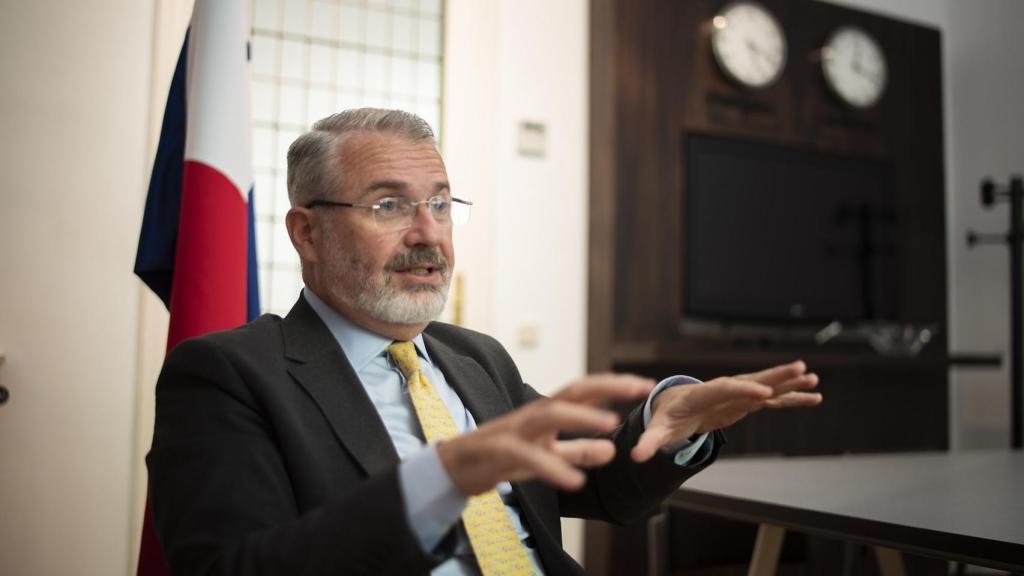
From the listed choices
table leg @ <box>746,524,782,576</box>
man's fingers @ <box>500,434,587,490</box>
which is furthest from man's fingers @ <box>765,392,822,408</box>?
table leg @ <box>746,524,782,576</box>

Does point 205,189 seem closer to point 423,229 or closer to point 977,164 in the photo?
point 423,229

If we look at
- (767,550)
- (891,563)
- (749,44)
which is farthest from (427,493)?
(749,44)

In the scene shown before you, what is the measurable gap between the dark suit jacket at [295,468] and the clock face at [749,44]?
2.84 metres

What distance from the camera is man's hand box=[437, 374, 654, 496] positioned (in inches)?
30.0

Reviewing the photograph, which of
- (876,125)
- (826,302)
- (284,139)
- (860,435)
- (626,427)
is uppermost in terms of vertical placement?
(876,125)

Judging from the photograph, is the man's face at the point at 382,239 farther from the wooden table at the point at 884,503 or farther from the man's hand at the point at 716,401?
the wooden table at the point at 884,503

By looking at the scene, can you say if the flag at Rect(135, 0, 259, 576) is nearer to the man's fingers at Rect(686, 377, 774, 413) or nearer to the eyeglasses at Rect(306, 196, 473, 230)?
the eyeglasses at Rect(306, 196, 473, 230)

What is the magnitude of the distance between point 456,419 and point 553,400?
1.75ft

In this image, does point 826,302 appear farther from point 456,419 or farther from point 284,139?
point 456,419

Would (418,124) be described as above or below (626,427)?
above

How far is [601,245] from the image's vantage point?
11.5ft

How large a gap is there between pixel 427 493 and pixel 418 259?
0.58 metres

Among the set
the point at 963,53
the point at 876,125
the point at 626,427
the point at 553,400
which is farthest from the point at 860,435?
the point at 553,400

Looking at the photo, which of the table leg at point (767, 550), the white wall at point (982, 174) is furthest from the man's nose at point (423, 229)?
the white wall at point (982, 174)
